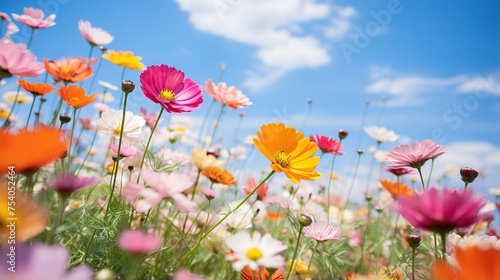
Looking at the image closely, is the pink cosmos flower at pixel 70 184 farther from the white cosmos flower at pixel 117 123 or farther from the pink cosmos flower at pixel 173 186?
the white cosmos flower at pixel 117 123

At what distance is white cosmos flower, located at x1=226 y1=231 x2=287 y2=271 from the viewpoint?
0.52 metres

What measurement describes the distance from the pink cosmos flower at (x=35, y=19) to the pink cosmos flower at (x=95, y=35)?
0.28 ft

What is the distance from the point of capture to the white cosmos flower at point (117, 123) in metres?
0.81

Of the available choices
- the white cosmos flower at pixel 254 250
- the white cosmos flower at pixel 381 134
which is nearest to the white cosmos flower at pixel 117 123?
the white cosmos flower at pixel 254 250

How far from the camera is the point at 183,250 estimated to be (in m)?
1.01

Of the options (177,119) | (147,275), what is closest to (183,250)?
(147,275)

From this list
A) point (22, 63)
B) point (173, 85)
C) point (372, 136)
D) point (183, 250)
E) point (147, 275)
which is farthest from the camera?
point (372, 136)

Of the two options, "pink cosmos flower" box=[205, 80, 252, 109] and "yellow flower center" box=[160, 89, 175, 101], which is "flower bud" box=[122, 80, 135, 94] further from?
"pink cosmos flower" box=[205, 80, 252, 109]

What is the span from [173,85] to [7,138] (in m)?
0.43

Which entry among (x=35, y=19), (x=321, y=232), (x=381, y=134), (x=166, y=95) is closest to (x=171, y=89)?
(x=166, y=95)

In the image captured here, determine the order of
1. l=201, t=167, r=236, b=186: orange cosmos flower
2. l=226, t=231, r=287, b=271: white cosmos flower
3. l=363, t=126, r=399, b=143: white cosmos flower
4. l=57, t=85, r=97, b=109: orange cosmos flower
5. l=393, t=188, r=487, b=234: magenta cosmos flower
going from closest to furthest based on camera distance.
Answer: l=393, t=188, r=487, b=234: magenta cosmos flower
l=226, t=231, r=287, b=271: white cosmos flower
l=57, t=85, r=97, b=109: orange cosmos flower
l=201, t=167, r=236, b=186: orange cosmos flower
l=363, t=126, r=399, b=143: white cosmos flower

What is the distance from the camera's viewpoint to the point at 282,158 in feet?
2.35

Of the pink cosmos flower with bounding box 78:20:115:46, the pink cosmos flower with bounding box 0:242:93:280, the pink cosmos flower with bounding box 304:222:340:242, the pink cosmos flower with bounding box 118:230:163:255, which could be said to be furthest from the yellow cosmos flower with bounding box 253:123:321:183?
the pink cosmos flower with bounding box 78:20:115:46

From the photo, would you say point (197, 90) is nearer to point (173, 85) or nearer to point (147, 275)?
point (173, 85)
